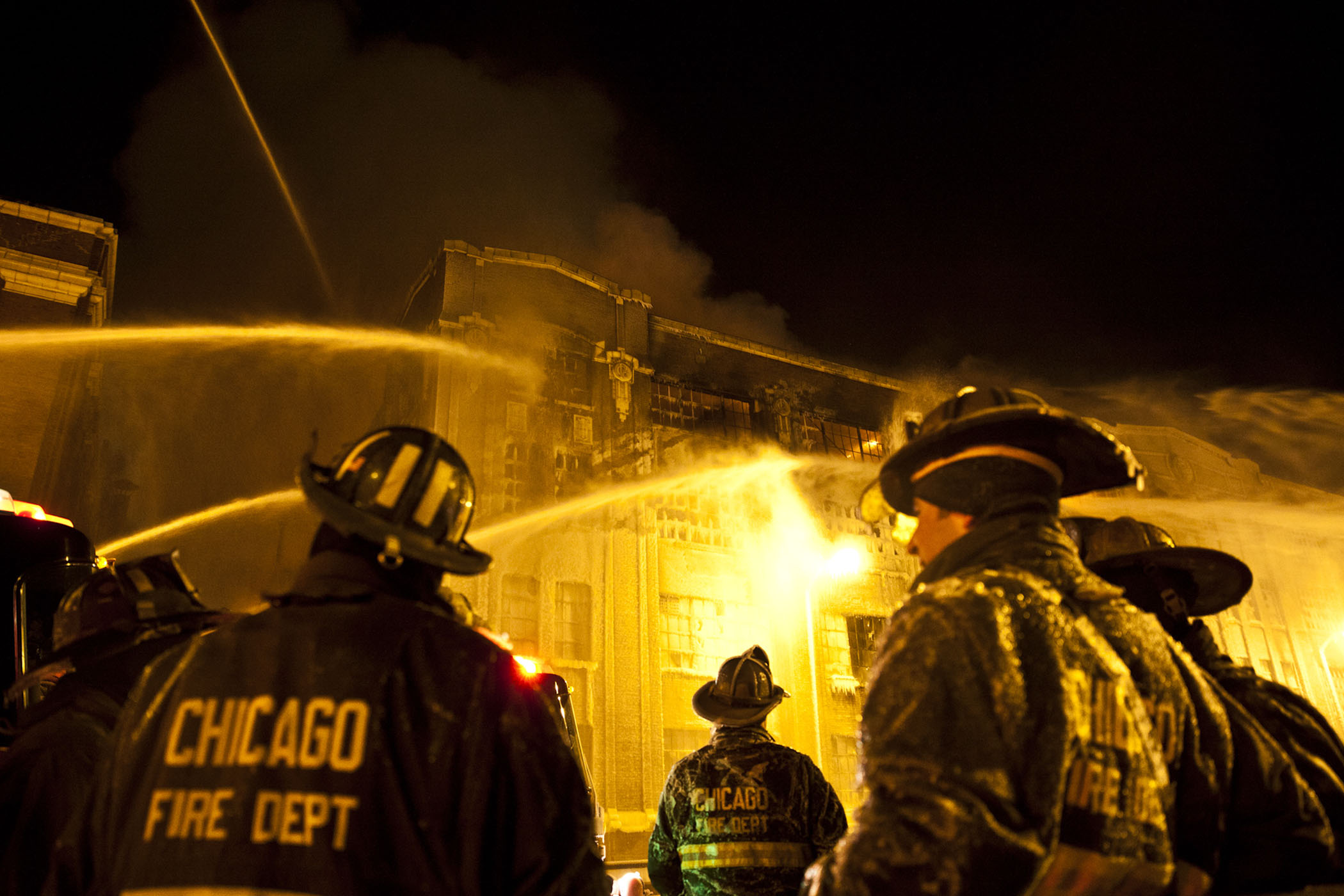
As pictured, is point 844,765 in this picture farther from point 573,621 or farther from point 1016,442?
point 1016,442

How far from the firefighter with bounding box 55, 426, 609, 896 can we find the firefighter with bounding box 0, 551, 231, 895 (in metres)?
0.67

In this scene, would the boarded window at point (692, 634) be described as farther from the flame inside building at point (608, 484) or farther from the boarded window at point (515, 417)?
the boarded window at point (515, 417)

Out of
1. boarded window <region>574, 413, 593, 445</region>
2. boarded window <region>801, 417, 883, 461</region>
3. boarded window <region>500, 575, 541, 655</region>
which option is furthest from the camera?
boarded window <region>801, 417, 883, 461</region>

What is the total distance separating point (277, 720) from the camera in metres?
1.97

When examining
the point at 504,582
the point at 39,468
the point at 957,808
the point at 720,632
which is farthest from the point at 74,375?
the point at 957,808

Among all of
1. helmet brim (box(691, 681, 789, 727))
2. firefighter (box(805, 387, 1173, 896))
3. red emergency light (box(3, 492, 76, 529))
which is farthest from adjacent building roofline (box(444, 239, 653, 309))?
firefighter (box(805, 387, 1173, 896))

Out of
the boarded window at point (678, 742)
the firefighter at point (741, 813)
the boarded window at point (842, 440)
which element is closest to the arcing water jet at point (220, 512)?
the boarded window at point (678, 742)

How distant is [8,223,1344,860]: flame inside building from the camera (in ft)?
60.6

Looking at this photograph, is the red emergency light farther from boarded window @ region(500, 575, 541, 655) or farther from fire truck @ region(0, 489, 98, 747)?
boarded window @ region(500, 575, 541, 655)

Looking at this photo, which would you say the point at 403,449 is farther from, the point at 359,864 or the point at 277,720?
the point at 359,864

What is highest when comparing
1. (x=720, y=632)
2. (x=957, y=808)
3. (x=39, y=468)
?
(x=39, y=468)

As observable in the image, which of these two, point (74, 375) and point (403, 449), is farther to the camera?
point (74, 375)

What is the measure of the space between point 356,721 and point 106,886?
0.76 metres

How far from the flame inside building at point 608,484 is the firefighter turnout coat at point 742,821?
1266 centimetres
